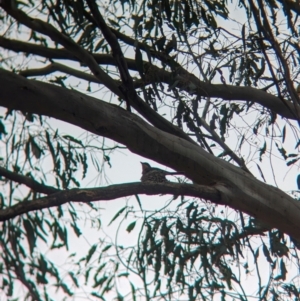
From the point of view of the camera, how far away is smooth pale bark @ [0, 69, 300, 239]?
2381mm

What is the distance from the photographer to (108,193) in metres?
2.33

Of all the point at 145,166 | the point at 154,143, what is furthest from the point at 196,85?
the point at 154,143

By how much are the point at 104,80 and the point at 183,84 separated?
68cm

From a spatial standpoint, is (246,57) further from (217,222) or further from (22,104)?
(22,104)

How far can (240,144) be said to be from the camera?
3834 mm

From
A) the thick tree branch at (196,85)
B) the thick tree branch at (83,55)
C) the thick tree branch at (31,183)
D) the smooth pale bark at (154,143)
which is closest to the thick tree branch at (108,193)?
the smooth pale bark at (154,143)

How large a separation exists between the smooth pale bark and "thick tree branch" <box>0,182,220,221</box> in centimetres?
11

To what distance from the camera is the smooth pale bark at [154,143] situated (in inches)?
93.7

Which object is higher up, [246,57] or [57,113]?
[246,57]

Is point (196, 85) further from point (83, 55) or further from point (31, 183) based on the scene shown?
point (31, 183)

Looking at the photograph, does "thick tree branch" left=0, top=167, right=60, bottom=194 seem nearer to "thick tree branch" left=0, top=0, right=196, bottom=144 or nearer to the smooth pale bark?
the smooth pale bark

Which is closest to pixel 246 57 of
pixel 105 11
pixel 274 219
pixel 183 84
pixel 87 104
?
pixel 183 84

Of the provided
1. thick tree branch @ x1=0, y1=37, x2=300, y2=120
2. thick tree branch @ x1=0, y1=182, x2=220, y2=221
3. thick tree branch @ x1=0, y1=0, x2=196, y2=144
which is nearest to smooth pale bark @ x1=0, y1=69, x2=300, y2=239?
thick tree branch @ x1=0, y1=182, x2=220, y2=221

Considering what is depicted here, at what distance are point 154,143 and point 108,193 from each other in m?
0.38
